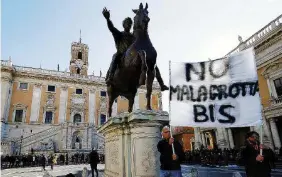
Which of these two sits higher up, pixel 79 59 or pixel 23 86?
pixel 79 59

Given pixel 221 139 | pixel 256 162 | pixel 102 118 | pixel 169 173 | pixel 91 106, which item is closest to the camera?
pixel 169 173

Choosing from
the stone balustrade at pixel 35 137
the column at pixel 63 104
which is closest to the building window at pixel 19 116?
the stone balustrade at pixel 35 137

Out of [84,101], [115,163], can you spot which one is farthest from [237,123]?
[84,101]

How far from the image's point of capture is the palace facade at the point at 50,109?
2961cm

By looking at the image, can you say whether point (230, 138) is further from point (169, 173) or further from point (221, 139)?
point (169, 173)

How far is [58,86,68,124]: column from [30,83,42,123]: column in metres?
3.20

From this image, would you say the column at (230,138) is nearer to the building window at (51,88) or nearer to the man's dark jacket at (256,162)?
the man's dark jacket at (256,162)

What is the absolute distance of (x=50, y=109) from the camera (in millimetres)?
34969

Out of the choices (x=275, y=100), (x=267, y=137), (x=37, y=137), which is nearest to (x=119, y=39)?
(x=275, y=100)

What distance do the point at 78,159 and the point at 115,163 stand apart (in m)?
24.4

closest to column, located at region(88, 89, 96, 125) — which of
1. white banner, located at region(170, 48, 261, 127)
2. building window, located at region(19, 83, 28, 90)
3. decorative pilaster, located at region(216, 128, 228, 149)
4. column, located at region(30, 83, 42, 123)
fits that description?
column, located at region(30, 83, 42, 123)

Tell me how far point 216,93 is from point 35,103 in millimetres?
35171

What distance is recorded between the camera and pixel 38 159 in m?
24.9

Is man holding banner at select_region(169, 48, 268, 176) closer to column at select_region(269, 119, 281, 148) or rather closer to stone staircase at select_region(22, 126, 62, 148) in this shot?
column at select_region(269, 119, 281, 148)
